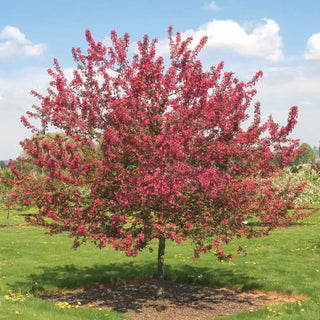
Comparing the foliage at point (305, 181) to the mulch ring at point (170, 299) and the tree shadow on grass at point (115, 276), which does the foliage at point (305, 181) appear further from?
the mulch ring at point (170, 299)

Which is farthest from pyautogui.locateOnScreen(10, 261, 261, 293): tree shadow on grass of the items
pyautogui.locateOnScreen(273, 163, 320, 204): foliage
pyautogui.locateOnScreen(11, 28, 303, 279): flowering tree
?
pyautogui.locateOnScreen(273, 163, 320, 204): foliage

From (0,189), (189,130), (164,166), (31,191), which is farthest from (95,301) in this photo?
(0,189)

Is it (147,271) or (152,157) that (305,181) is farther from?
(152,157)

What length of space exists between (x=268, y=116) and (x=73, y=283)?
9290 mm

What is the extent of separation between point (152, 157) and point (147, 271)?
801 centimetres

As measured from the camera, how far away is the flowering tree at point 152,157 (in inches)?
386

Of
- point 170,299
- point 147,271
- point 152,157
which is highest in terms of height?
point 152,157

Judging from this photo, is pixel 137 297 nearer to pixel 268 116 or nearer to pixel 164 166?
pixel 164 166

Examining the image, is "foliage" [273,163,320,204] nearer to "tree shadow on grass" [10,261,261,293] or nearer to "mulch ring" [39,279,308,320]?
"tree shadow on grass" [10,261,261,293]

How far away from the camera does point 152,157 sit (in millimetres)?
9711

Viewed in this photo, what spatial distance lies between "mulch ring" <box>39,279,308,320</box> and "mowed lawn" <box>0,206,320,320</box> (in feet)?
1.69

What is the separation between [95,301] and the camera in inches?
504

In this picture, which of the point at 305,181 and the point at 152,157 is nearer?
the point at 152,157

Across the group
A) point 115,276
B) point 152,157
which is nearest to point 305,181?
point 115,276
